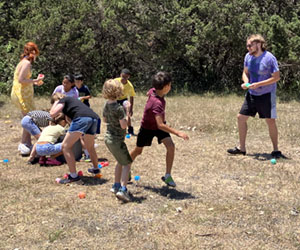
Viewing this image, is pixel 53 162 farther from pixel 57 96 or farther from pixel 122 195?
pixel 122 195

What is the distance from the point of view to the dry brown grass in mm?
4367

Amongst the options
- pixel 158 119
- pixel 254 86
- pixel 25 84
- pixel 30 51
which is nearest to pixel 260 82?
pixel 254 86

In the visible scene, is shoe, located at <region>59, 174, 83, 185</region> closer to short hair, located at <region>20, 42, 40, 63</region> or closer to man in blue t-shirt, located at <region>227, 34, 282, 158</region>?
short hair, located at <region>20, 42, 40, 63</region>

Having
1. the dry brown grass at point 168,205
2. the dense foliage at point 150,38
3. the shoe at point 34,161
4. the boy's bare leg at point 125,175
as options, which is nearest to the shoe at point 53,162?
the dry brown grass at point 168,205

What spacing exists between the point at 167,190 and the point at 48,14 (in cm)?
1216

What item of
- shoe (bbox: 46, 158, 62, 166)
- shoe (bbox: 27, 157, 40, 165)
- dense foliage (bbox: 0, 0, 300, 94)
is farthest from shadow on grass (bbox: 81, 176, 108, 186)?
dense foliage (bbox: 0, 0, 300, 94)

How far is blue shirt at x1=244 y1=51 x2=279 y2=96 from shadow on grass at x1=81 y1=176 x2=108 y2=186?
2940 millimetres

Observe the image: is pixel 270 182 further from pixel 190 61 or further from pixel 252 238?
pixel 190 61

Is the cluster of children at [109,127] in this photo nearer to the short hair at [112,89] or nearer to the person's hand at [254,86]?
the short hair at [112,89]

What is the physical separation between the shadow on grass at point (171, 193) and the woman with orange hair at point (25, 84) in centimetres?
283

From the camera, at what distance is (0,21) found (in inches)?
663

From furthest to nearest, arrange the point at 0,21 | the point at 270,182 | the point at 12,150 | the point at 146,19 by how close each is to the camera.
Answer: the point at 0,21, the point at 146,19, the point at 12,150, the point at 270,182

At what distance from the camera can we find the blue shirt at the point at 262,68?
7.14 m

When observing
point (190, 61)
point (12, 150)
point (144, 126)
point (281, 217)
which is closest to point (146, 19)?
point (190, 61)
